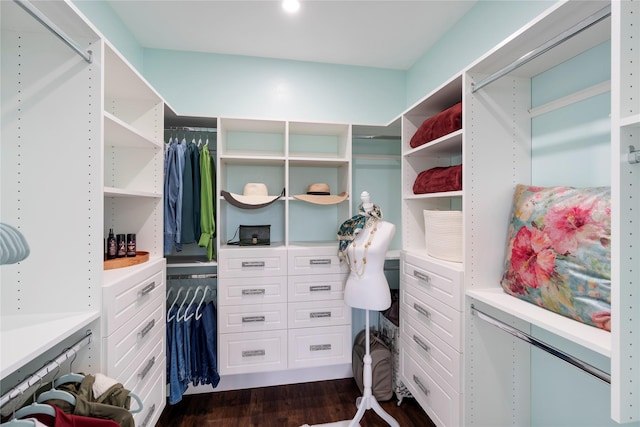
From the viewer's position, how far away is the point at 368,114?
8.89 ft

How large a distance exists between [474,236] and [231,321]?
1666 millimetres

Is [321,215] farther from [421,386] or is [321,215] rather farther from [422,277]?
[421,386]

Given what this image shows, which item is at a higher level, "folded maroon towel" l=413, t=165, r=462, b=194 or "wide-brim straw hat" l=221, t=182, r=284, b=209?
"folded maroon towel" l=413, t=165, r=462, b=194

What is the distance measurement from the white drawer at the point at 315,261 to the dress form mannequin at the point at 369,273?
293 mm

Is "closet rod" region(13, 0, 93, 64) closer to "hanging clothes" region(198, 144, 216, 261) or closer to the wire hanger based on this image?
"hanging clothes" region(198, 144, 216, 261)

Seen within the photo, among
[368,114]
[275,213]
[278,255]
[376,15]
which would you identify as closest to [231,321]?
[278,255]

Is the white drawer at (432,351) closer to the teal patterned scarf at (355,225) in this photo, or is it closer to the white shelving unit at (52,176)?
the teal patterned scarf at (355,225)

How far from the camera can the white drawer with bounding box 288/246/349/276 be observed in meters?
2.15

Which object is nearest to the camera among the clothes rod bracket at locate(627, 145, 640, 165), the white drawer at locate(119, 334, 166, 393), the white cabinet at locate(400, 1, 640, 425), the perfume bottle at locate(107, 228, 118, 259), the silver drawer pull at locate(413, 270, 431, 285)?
the clothes rod bracket at locate(627, 145, 640, 165)

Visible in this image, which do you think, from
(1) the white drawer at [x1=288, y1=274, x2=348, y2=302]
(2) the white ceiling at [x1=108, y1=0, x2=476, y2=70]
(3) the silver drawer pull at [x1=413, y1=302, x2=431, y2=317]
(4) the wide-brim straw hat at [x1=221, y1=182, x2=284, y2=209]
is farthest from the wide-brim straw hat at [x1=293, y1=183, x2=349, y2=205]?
(2) the white ceiling at [x1=108, y1=0, x2=476, y2=70]

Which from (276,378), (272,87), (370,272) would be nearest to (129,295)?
(370,272)

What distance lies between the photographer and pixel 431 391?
1.71 meters

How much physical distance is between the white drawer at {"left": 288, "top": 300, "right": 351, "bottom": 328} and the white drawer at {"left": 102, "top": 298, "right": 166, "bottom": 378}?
0.86 metres

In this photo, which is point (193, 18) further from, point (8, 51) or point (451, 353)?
point (451, 353)
